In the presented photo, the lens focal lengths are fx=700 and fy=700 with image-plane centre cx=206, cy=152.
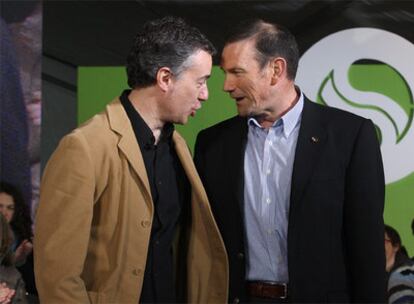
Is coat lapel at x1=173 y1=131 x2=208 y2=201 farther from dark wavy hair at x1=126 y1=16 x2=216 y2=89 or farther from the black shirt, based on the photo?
dark wavy hair at x1=126 y1=16 x2=216 y2=89

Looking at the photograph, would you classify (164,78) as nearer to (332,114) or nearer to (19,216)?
(332,114)

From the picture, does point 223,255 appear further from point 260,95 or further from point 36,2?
point 36,2

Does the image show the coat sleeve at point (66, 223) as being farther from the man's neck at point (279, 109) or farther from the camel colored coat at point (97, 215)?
the man's neck at point (279, 109)

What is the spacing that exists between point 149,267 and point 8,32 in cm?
170

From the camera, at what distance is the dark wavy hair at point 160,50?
7.50ft

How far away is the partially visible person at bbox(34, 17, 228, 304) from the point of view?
203cm

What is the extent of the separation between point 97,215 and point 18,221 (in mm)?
1406

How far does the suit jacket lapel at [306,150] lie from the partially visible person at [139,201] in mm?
302

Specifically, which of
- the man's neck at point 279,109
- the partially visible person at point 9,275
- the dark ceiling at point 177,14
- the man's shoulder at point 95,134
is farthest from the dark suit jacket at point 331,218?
the partially visible person at point 9,275

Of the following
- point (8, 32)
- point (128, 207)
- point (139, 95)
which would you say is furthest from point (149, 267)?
point (8, 32)

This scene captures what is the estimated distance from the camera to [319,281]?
2416 millimetres

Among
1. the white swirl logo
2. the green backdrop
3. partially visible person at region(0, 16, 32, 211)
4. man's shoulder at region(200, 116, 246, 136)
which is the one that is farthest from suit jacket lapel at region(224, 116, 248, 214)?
partially visible person at region(0, 16, 32, 211)

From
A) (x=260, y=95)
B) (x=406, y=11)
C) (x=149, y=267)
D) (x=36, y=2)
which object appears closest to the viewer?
(x=149, y=267)

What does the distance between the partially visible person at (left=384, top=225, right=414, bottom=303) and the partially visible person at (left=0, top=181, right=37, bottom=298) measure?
1689 millimetres
